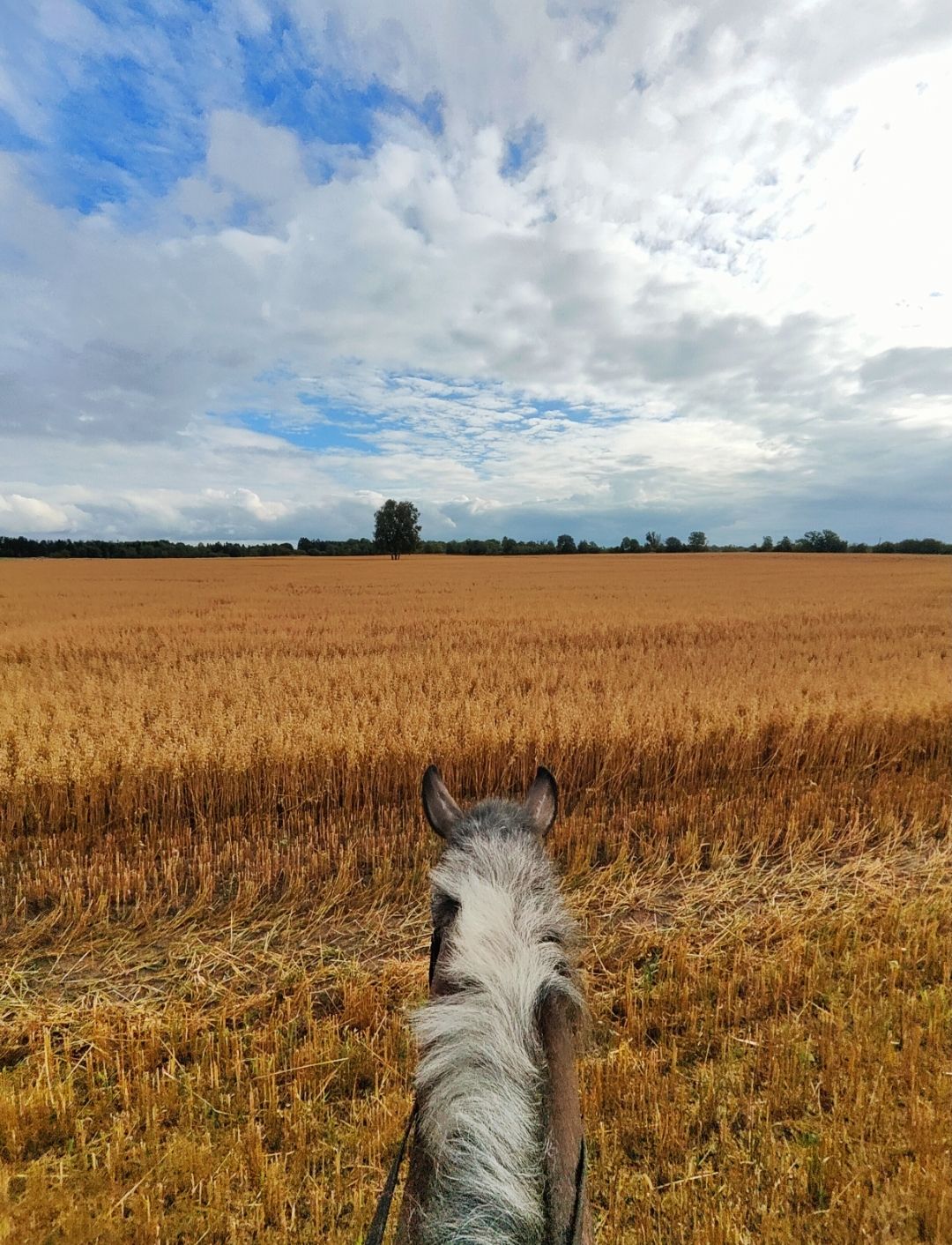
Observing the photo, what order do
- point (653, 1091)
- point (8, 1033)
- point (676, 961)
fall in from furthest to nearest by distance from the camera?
point (676, 961) < point (8, 1033) < point (653, 1091)

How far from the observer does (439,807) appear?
2.40 metres

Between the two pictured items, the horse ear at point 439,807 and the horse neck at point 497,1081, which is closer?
the horse neck at point 497,1081

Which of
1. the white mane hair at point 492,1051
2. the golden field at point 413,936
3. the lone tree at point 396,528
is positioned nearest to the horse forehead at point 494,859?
the white mane hair at point 492,1051

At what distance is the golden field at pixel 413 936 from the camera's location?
246cm

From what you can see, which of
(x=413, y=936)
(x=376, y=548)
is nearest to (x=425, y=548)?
(x=376, y=548)

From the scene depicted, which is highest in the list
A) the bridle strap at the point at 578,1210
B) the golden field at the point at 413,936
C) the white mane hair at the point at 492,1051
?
the white mane hair at the point at 492,1051

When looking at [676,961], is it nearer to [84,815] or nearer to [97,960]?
[97,960]

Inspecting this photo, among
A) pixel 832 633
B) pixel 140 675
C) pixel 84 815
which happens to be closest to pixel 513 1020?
pixel 84 815

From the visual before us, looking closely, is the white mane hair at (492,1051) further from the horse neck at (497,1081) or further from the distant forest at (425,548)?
the distant forest at (425,548)

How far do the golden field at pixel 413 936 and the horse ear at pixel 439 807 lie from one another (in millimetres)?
832

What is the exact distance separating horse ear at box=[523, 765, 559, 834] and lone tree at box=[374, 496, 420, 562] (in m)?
80.7

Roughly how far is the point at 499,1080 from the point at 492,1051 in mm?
60

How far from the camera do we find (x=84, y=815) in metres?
5.41

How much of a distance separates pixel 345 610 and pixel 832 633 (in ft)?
46.3
